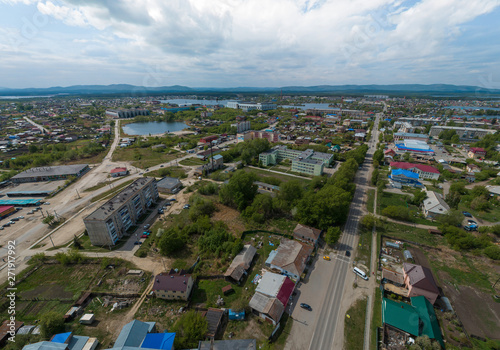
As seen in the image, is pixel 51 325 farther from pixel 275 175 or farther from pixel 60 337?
pixel 275 175

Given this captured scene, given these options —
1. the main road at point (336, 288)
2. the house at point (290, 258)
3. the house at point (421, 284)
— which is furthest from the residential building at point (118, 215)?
the house at point (421, 284)

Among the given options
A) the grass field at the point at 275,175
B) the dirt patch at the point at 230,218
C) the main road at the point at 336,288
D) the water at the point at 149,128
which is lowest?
the grass field at the point at 275,175

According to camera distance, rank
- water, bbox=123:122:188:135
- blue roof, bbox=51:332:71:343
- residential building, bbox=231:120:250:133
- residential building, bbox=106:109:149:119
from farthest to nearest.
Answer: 1. residential building, bbox=106:109:149:119
2. water, bbox=123:122:188:135
3. residential building, bbox=231:120:250:133
4. blue roof, bbox=51:332:71:343

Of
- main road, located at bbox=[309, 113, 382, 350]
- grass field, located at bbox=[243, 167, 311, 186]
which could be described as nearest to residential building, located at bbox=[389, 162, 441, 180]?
main road, located at bbox=[309, 113, 382, 350]

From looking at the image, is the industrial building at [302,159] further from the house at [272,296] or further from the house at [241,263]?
the house at [272,296]

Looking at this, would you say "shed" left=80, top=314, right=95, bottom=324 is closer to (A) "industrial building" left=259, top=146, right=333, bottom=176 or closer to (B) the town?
(B) the town

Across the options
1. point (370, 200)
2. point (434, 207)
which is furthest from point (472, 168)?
point (370, 200)
